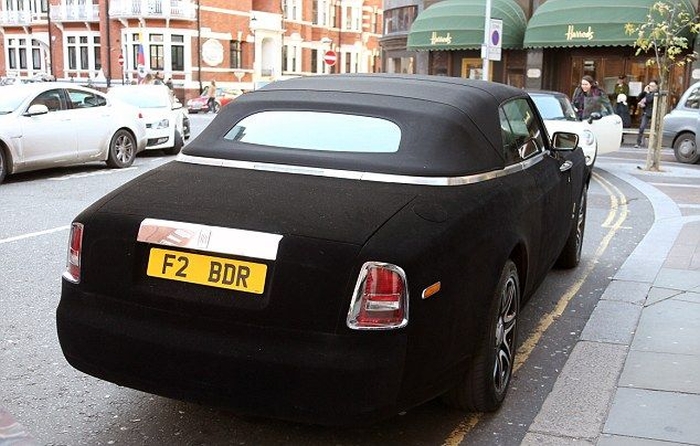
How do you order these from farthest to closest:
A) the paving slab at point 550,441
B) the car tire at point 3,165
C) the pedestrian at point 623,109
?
the pedestrian at point 623,109 → the car tire at point 3,165 → the paving slab at point 550,441

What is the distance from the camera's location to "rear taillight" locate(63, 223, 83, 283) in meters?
3.46

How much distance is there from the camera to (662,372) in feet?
14.4

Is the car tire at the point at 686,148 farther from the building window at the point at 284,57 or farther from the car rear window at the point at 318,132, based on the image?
the building window at the point at 284,57

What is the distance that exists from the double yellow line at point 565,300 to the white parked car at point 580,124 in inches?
35.4

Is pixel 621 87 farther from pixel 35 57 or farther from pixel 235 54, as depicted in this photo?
pixel 35 57

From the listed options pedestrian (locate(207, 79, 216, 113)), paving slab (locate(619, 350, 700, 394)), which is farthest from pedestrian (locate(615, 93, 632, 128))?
pedestrian (locate(207, 79, 216, 113))

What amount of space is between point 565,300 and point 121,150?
32.7 ft

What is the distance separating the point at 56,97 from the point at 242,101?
30.5 feet

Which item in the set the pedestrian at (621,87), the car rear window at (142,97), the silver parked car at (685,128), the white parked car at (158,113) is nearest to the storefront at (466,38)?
the pedestrian at (621,87)

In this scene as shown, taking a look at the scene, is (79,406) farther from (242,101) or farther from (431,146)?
(431,146)

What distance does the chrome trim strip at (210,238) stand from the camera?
305 centimetres

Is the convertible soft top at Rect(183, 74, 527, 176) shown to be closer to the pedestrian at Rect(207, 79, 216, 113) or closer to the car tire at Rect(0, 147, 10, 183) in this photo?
the car tire at Rect(0, 147, 10, 183)

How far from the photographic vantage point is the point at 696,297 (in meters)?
5.89

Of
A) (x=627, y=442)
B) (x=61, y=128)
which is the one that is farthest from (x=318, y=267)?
(x=61, y=128)
